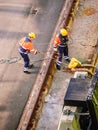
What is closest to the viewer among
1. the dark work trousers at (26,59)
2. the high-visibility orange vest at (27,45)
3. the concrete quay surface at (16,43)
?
the concrete quay surface at (16,43)

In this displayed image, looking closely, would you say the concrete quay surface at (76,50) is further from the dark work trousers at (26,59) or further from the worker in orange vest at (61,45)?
the dark work trousers at (26,59)

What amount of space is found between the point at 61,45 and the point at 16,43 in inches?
111

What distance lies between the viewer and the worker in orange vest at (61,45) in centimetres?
1197

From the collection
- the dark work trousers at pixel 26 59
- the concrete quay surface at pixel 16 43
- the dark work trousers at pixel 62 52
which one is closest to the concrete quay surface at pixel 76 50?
the dark work trousers at pixel 62 52

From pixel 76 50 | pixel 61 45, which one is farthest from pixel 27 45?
pixel 76 50

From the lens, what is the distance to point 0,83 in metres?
12.8

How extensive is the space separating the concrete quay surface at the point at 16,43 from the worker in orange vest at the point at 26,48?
1.32 feet

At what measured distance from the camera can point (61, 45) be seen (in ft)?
39.8

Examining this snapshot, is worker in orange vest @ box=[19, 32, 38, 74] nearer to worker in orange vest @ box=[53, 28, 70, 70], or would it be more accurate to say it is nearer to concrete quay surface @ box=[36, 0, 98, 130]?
worker in orange vest @ box=[53, 28, 70, 70]

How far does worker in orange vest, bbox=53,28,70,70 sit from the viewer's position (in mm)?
11972

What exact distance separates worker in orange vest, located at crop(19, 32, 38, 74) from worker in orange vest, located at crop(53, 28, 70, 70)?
0.76 m

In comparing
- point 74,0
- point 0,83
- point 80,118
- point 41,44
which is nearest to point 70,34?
point 41,44

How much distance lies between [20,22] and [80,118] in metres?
7.93

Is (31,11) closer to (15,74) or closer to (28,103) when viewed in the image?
(15,74)
